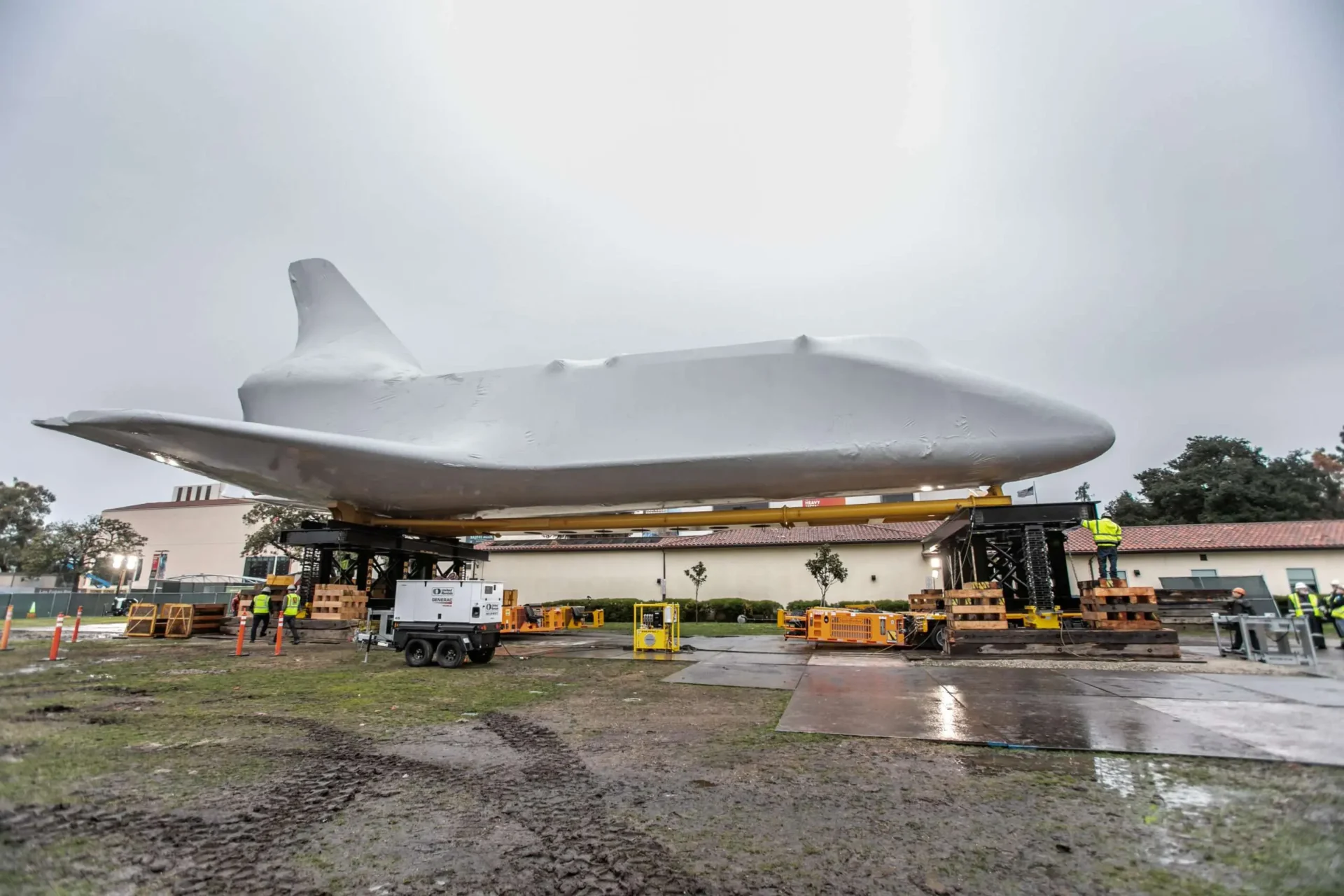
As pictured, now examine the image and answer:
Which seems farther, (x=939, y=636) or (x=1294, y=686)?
(x=939, y=636)

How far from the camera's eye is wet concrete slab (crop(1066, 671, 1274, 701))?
6.39m

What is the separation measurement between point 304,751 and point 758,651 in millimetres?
9504

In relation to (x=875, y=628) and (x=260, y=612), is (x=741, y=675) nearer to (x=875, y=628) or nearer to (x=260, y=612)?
(x=875, y=628)

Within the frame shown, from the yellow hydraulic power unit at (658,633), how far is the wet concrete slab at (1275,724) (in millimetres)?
8180

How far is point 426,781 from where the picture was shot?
12.5ft

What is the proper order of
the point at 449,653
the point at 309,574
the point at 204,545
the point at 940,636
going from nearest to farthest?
the point at 449,653 → the point at 940,636 → the point at 309,574 → the point at 204,545


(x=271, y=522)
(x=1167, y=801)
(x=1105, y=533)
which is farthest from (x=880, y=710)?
(x=271, y=522)

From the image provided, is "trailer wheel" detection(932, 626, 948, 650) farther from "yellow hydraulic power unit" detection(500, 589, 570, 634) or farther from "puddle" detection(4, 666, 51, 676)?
"puddle" detection(4, 666, 51, 676)

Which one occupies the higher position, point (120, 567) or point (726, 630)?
point (120, 567)

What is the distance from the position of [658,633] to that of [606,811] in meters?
9.53

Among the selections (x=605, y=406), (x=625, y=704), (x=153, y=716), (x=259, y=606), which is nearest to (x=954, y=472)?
(x=605, y=406)

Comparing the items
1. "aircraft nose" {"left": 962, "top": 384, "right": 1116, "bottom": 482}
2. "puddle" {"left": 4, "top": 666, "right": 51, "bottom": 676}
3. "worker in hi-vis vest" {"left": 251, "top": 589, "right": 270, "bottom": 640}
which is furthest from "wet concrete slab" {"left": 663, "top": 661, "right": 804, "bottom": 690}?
"worker in hi-vis vest" {"left": 251, "top": 589, "right": 270, "bottom": 640}

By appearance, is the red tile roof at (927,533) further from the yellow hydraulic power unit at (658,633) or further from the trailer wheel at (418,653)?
the trailer wheel at (418,653)

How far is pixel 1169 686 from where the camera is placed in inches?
282
